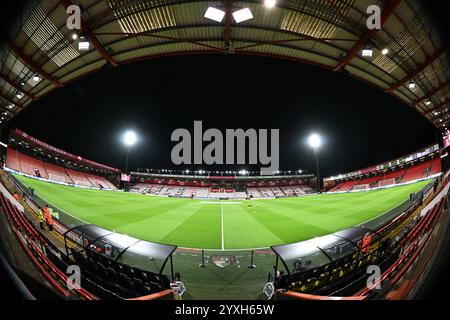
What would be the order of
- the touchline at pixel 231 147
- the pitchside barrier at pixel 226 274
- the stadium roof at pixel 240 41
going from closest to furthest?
the stadium roof at pixel 240 41, the pitchside barrier at pixel 226 274, the touchline at pixel 231 147

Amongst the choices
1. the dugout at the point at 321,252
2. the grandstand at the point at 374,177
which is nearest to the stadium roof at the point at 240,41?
the grandstand at the point at 374,177

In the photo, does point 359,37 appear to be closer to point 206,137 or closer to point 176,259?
point 206,137

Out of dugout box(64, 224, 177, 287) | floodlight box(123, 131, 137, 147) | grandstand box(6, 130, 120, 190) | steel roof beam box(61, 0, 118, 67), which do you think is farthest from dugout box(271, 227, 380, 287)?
floodlight box(123, 131, 137, 147)

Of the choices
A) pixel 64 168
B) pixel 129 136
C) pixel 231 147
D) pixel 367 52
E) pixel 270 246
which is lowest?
pixel 270 246

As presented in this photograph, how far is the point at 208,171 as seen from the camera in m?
40.5

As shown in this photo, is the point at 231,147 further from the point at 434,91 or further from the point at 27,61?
the point at 27,61

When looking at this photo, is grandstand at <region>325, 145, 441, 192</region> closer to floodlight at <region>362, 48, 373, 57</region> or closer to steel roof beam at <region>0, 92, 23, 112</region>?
floodlight at <region>362, 48, 373, 57</region>

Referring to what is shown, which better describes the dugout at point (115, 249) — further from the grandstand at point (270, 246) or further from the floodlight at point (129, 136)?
the floodlight at point (129, 136)

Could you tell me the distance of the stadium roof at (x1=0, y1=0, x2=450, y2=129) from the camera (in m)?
1.42

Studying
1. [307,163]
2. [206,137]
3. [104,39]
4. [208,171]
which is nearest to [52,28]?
[104,39]

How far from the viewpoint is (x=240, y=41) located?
13.9 ft

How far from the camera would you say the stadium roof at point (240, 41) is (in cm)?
142

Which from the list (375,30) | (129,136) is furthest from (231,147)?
(129,136)
